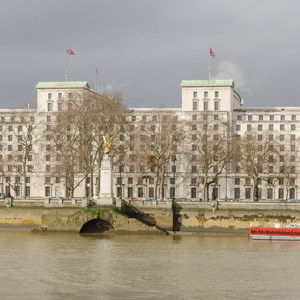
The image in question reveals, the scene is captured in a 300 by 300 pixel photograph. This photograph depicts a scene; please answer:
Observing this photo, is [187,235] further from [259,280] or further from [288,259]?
[259,280]

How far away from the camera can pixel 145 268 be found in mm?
50344

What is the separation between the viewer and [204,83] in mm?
126500

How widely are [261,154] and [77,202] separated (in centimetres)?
3715

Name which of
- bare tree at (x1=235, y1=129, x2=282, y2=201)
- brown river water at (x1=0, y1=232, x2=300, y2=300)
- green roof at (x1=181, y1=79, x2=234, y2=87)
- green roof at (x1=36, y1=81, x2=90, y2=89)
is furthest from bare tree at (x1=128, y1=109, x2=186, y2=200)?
brown river water at (x1=0, y1=232, x2=300, y2=300)

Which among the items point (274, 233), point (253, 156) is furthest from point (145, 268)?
point (253, 156)

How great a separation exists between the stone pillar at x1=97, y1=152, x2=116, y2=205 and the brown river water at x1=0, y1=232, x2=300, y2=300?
8255mm

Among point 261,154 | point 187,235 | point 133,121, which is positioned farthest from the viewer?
point 133,121

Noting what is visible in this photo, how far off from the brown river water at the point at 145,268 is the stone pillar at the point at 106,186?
8255 millimetres

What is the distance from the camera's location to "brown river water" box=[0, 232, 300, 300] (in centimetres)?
4122

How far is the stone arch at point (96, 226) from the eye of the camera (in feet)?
252

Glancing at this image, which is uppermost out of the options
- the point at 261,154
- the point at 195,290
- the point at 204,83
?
the point at 204,83

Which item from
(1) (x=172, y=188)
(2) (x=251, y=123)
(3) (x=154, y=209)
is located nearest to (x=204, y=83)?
(2) (x=251, y=123)

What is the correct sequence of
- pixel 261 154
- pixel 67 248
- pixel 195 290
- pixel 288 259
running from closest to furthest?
pixel 195 290 < pixel 288 259 < pixel 67 248 < pixel 261 154

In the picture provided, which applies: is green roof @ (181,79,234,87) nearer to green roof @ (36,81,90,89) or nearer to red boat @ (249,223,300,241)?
green roof @ (36,81,90,89)
